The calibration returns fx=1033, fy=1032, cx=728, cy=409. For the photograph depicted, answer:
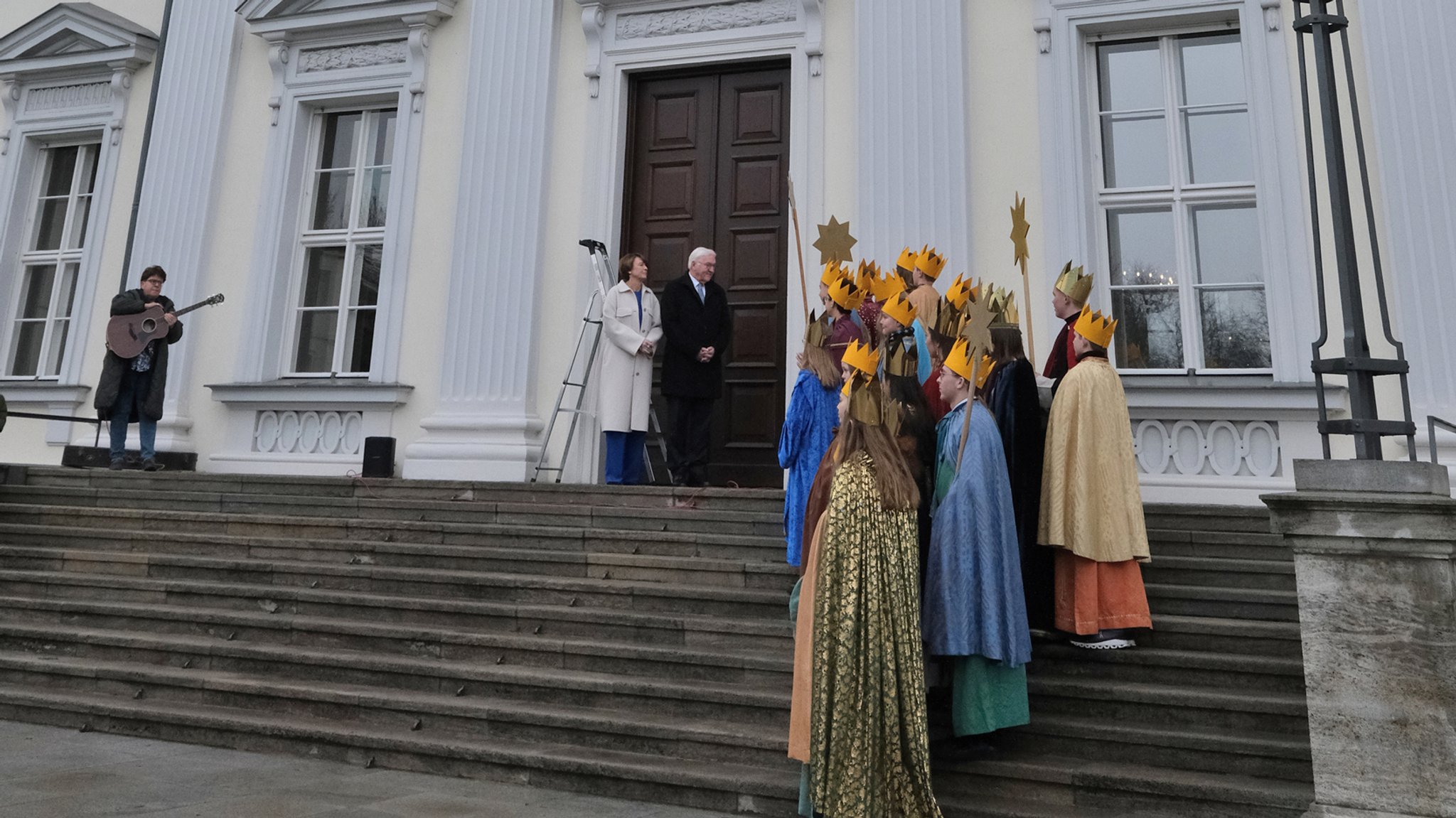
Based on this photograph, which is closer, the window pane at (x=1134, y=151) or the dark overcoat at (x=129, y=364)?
the window pane at (x=1134, y=151)

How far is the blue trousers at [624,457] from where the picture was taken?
7418 millimetres

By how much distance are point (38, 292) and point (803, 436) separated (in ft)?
30.3

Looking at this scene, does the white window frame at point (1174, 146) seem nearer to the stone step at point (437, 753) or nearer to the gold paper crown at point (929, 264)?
the gold paper crown at point (929, 264)

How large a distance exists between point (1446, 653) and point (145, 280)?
8.83 metres

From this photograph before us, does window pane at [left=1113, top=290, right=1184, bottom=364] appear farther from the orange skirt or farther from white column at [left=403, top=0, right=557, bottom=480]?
white column at [left=403, top=0, right=557, bottom=480]

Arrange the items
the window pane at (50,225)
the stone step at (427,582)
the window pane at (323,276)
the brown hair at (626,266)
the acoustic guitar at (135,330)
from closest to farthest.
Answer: the stone step at (427,582) < the brown hair at (626,266) < the acoustic guitar at (135,330) < the window pane at (323,276) < the window pane at (50,225)

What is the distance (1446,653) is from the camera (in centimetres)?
327

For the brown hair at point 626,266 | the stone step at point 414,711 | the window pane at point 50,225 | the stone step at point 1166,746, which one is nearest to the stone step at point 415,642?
the stone step at point 414,711

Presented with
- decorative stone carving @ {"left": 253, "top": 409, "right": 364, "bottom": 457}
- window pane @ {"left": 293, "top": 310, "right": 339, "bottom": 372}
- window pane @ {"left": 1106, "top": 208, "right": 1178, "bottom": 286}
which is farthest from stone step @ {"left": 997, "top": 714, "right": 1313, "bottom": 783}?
window pane @ {"left": 293, "top": 310, "right": 339, "bottom": 372}

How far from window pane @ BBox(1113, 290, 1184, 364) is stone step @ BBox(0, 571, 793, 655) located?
3523 millimetres

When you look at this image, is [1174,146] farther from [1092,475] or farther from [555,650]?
[555,650]

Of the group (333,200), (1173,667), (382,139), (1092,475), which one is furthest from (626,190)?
(1173,667)

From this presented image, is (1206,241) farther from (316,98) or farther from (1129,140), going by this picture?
(316,98)

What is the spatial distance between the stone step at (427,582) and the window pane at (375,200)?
3855 millimetres
